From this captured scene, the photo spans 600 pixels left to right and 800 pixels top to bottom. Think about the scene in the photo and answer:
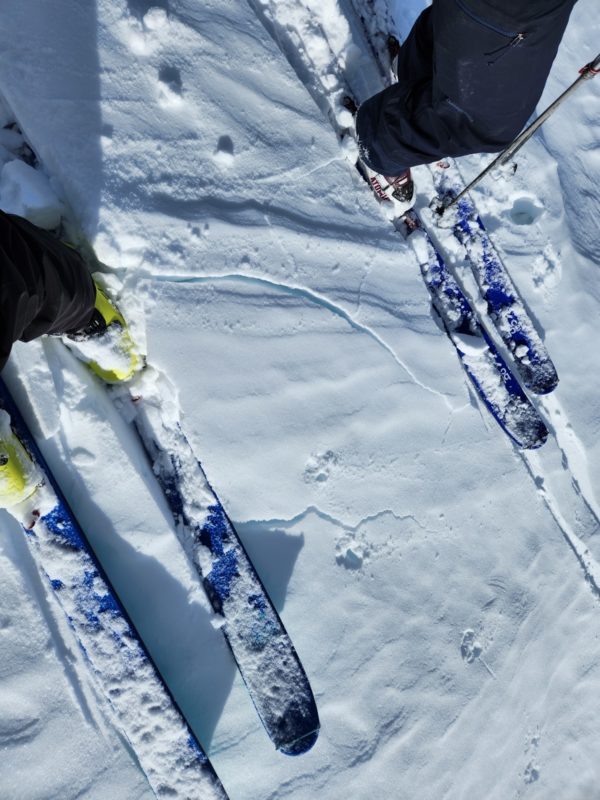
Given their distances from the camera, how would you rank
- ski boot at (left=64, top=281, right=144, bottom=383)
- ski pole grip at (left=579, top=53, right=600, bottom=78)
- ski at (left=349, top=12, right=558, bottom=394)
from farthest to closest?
ski at (left=349, top=12, right=558, bottom=394) < ski boot at (left=64, top=281, right=144, bottom=383) < ski pole grip at (left=579, top=53, right=600, bottom=78)

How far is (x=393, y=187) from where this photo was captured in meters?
2.11

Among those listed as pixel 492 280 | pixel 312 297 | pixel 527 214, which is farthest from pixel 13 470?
pixel 527 214

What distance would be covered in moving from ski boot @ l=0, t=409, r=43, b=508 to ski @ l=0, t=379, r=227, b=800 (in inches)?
1.9

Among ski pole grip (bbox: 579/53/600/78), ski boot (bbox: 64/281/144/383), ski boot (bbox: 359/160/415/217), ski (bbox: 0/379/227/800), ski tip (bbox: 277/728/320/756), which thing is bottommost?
ski tip (bbox: 277/728/320/756)

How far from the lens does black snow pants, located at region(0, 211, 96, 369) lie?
120 centimetres

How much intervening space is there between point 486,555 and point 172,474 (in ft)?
4.11

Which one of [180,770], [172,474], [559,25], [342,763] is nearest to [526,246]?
[559,25]

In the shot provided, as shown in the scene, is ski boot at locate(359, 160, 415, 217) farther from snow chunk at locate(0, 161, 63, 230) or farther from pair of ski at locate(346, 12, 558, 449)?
snow chunk at locate(0, 161, 63, 230)

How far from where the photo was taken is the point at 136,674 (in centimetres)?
177

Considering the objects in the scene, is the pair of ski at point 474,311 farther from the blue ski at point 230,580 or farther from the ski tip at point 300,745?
the ski tip at point 300,745

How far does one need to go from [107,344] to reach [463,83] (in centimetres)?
122

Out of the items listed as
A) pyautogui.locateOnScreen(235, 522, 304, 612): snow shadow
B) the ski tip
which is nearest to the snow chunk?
pyautogui.locateOnScreen(235, 522, 304, 612): snow shadow

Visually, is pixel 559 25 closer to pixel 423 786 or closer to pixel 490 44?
pixel 490 44

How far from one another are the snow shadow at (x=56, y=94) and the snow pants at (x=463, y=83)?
90 cm
